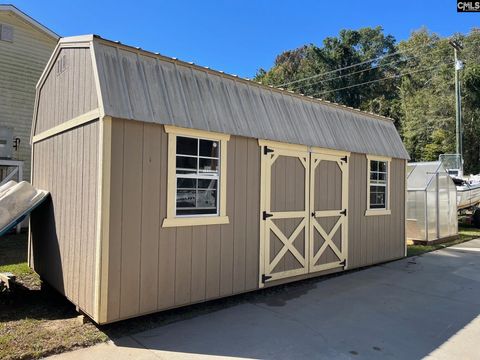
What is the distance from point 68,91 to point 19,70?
8.98 metres

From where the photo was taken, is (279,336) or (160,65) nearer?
(279,336)

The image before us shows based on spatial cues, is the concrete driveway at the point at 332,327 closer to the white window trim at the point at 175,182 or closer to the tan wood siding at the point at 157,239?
the tan wood siding at the point at 157,239

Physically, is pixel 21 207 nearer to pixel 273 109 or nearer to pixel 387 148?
pixel 273 109

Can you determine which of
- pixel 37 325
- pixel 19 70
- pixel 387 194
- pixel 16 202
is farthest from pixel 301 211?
pixel 19 70

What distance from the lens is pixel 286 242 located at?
20.6ft

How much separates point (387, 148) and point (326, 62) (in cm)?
3077

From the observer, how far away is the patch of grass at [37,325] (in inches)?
149

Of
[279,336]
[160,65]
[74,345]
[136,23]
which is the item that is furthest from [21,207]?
[136,23]

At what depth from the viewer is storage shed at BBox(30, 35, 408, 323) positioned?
431 cm

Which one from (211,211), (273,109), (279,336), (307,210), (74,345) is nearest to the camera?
(74,345)

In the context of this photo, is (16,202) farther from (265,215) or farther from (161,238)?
(265,215)

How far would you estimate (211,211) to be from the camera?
527 centimetres

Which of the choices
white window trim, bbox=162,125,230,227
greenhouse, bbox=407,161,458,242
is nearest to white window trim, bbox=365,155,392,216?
greenhouse, bbox=407,161,458,242

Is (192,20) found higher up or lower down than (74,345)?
higher up
